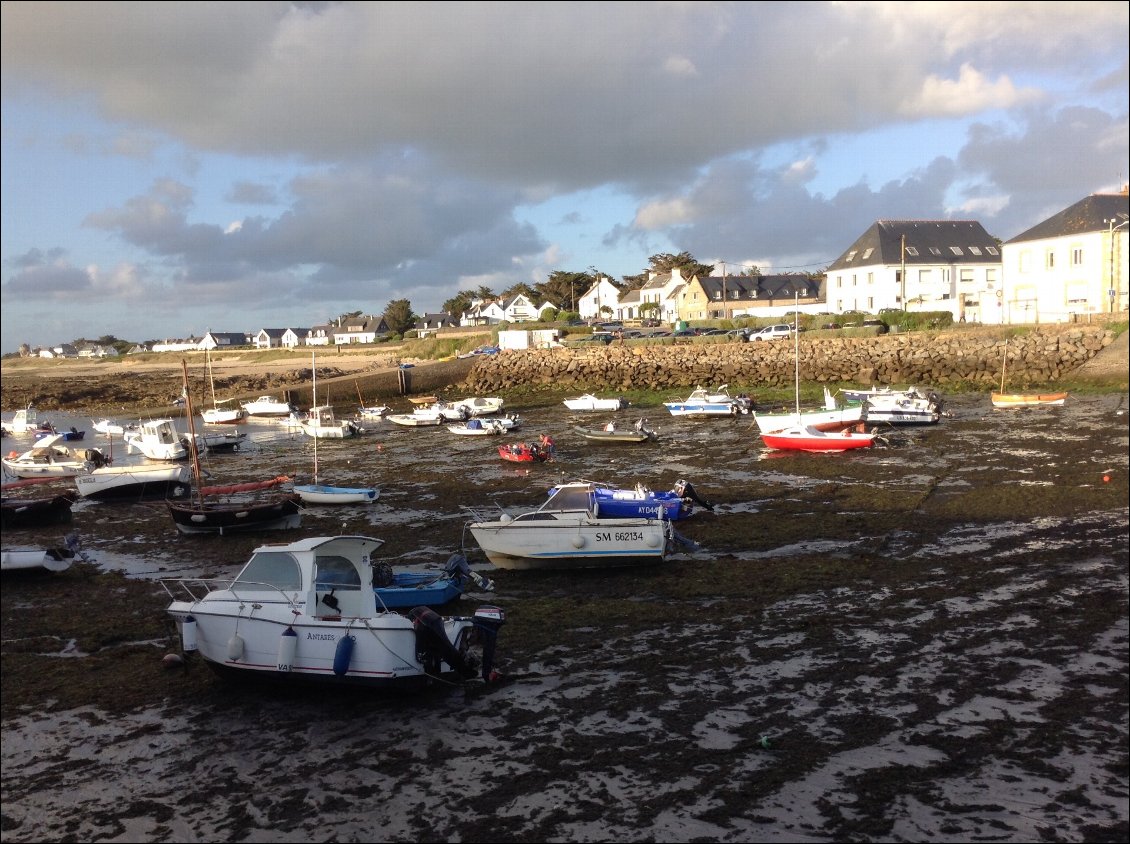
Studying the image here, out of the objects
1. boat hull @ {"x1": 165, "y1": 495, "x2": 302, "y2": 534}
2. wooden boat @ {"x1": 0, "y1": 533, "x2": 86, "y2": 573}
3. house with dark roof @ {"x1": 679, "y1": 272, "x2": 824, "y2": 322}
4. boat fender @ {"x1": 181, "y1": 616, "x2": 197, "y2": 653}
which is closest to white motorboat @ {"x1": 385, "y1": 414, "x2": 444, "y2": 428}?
boat hull @ {"x1": 165, "y1": 495, "x2": 302, "y2": 534}

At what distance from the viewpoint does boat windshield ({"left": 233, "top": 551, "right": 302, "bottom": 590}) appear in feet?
42.4

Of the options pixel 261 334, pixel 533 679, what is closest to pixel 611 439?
pixel 533 679

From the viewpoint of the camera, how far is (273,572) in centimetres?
1307

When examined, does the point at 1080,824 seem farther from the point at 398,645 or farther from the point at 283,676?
the point at 283,676

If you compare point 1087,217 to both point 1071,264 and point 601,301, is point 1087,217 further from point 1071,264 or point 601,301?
point 601,301

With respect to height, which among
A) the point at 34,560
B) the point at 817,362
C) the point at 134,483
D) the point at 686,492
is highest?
the point at 817,362

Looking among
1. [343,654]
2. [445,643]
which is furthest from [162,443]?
[445,643]

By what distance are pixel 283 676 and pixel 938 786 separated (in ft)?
28.2

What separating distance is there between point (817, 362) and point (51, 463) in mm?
43268

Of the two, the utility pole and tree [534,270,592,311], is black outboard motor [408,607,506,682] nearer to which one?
the utility pole

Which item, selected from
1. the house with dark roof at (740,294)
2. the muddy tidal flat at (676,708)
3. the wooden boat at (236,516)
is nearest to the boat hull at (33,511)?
the wooden boat at (236,516)

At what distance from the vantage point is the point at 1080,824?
861cm

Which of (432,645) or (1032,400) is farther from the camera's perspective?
(1032,400)

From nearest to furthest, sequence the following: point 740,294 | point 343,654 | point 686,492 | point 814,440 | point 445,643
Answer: point 343,654 < point 445,643 < point 686,492 < point 814,440 < point 740,294
